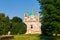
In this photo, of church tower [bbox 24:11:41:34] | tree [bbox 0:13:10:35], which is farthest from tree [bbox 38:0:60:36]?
church tower [bbox 24:11:41:34]

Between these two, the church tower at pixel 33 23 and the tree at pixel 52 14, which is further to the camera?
the church tower at pixel 33 23

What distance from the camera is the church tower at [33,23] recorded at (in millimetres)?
77375

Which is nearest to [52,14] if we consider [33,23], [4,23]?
[4,23]

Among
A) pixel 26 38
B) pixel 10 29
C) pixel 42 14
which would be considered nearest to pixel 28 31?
pixel 10 29

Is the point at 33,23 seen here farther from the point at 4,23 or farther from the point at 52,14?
the point at 52,14

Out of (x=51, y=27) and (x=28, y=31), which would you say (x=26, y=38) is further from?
(x=28, y=31)

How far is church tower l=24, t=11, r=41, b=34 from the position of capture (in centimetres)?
7738

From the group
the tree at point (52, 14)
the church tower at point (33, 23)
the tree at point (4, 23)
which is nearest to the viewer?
the tree at point (52, 14)

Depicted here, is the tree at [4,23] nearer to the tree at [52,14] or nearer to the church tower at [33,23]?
the church tower at [33,23]

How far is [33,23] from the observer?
78.8 meters

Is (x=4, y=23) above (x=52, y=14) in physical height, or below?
above

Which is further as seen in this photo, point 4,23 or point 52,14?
point 4,23

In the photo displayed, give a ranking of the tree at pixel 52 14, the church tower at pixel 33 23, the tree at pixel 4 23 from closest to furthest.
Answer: the tree at pixel 52 14, the tree at pixel 4 23, the church tower at pixel 33 23

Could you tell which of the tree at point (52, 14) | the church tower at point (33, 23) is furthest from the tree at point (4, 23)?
the tree at point (52, 14)
